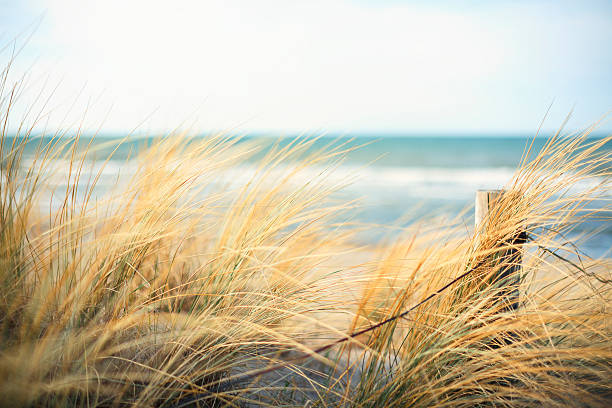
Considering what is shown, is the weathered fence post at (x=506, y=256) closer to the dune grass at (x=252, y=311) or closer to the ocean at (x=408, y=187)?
the dune grass at (x=252, y=311)

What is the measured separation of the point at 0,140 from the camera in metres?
1.30

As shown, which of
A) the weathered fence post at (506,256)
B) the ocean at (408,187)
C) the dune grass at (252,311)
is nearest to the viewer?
the dune grass at (252,311)

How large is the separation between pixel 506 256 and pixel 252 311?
0.86m

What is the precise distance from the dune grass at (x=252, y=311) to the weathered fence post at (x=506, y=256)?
17mm

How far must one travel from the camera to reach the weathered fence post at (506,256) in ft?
4.27

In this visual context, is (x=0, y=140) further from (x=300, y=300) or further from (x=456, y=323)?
(x=456, y=323)

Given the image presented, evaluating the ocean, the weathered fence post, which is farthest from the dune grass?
the ocean

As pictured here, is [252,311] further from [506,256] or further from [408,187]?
[408,187]

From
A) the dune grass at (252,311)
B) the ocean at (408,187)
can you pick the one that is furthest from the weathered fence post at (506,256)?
the ocean at (408,187)

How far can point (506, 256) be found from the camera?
1.33 meters

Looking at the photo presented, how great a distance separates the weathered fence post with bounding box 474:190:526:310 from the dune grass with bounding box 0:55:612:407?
2 centimetres

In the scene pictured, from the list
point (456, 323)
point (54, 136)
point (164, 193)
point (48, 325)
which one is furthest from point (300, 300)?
A: point (54, 136)

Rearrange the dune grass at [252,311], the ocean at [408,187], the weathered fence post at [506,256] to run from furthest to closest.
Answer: the ocean at [408,187]
the weathered fence post at [506,256]
the dune grass at [252,311]

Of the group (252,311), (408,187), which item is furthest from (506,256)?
(408,187)
